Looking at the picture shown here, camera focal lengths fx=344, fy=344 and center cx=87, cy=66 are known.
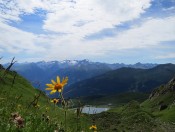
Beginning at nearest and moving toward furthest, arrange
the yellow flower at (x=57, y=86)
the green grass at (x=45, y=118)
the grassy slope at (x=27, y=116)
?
the yellow flower at (x=57, y=86)
the grassy slope at (x=27, y=116)
the green grass at (x=45, y=118)

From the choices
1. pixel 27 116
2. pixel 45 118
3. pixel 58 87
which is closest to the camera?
pixel 58 87

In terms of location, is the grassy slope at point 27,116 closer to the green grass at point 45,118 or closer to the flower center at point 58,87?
the green grass at point 45,118

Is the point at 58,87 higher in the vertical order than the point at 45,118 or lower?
higher

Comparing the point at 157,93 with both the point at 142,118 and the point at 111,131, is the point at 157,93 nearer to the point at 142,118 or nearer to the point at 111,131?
the point at 142,118

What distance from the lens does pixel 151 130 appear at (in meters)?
43.5

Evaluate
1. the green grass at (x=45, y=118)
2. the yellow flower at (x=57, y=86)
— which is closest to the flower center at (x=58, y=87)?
the yellow flower at (x=57, y=86)

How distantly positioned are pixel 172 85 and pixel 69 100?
149m

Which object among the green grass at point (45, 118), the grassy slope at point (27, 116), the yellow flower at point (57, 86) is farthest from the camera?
the green grass at point (45, 118)

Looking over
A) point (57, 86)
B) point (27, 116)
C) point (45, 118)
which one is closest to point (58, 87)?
point (57, 86)

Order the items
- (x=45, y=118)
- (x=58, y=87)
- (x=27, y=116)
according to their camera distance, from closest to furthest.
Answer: (x=58, y=87) → (x=45, y=118) → (x=27, y=116)

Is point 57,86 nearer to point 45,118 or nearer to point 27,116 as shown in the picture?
point 45,118

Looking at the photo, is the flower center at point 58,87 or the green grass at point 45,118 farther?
the green grass at point 45,118

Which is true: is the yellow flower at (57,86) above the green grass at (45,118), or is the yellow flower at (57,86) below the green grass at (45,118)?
above

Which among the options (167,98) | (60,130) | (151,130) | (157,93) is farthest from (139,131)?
(157,93)
